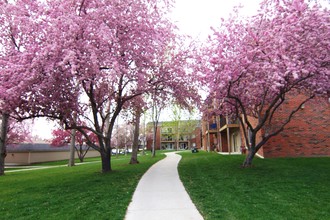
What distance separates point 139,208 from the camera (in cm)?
635

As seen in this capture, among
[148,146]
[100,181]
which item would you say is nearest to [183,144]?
[148,146]

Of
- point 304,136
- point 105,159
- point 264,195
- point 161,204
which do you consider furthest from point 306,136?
point 161,204

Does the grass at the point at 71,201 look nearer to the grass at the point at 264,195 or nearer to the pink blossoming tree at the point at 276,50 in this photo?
the grass at the point at 264,195

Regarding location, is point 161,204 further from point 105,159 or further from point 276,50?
point 105,159

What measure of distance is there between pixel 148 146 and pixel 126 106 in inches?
2716

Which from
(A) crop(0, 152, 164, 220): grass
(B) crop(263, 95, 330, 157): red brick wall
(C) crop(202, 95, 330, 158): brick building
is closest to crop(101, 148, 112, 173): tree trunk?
(A) crop(0, 152, 164, 220): grass

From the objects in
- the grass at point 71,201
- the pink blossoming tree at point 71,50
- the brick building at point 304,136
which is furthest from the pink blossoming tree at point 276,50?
the brick building at point 304,136

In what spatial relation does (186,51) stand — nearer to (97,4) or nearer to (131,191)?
(97,4)

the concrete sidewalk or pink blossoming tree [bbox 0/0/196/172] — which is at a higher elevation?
pink blossoming tree [bbox 0/0/196/172]

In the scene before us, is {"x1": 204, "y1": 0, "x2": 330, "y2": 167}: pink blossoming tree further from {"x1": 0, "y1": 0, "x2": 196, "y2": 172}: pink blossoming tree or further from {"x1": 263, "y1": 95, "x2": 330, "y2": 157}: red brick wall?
{"x1": 263, "y1": 95, "x2": 330, "y2": 157}: red brick wall

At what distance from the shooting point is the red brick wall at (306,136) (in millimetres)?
17609

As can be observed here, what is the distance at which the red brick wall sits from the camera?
57.8 ft

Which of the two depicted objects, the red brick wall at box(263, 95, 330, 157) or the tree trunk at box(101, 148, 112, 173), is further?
the red brick wall at box(263, 95, 330, 157)

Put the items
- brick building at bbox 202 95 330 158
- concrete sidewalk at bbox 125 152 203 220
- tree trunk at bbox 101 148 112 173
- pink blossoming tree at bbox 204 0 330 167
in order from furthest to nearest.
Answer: brick building at bbox 202 95 330 158 → tree trunk at bbox 101 148 112 173 → pink blossoming tree at bbox 204 0 330 167 → concrete sidewalk at bbox 125 152 203 220
